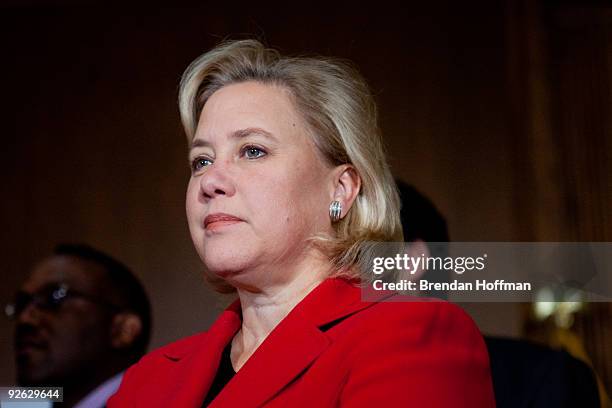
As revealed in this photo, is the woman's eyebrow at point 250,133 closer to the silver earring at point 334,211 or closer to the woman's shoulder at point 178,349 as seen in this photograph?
the silver earring at point 334,211

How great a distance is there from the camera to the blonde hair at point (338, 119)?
153 cm

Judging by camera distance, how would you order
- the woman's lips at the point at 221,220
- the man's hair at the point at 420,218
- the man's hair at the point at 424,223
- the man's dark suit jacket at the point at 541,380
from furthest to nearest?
1. the man's hair at the point at 420,218
2. the man's hair at the point at 424,223
3. the man's dark suit jacket at the point at 541,380
4. the woman's lips at the point at 221,220

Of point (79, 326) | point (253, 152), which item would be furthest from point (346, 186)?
point (79, 326)

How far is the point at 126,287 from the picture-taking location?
228 centimetres

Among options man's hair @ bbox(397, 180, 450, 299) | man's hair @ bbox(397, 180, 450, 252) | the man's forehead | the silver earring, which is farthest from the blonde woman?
the man's forehead

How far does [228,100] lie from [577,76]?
27.6 inches

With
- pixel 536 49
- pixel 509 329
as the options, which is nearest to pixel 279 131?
pixel 509 329

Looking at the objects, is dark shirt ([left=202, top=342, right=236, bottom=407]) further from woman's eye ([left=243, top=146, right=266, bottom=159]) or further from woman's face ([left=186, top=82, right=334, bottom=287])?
woman's eye ([left=243, top=146, right=266, bottom=159])

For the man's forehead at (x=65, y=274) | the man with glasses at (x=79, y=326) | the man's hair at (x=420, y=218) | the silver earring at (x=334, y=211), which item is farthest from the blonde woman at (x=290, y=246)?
the man's forehead at (x=65, y=274)

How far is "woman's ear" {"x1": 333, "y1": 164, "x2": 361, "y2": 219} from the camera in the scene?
1.55 metres

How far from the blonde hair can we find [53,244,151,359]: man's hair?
2.45 feet

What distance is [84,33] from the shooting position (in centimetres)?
244

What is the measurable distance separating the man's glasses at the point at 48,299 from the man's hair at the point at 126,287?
0.05m

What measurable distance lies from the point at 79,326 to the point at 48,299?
0.09 meters
